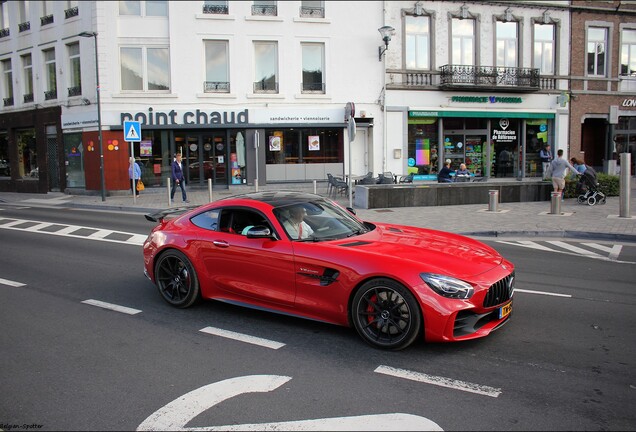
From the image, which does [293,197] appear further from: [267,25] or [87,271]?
[267,25]

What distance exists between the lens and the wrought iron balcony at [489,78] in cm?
2741

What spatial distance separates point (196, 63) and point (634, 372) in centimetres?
2473

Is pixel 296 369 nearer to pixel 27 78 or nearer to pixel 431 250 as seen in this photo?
pixel 431 250

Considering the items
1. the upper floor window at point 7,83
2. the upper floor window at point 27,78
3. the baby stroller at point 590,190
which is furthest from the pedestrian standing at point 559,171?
the upper floor window at point 7,83

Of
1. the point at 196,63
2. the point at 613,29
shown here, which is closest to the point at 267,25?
the point at 196,63

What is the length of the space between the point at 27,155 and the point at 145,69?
31.6ft

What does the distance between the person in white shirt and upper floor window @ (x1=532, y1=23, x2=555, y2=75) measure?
27.0 meters

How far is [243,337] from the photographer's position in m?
5.61

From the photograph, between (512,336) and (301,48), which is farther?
(301,48)

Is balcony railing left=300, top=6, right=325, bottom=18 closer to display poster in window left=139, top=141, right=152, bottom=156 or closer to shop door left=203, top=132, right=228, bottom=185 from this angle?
shop door left=203, top=132, right=228, bottom=185

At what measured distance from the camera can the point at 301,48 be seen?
26.8 m

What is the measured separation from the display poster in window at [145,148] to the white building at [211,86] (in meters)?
0.05

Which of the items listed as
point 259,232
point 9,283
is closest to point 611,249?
point 259,232

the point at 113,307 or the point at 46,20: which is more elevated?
the point at 46,20
